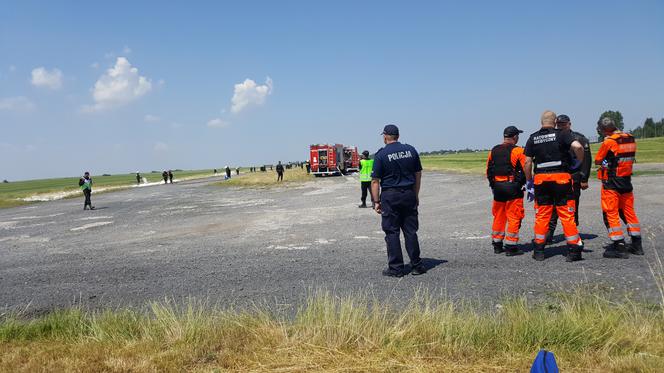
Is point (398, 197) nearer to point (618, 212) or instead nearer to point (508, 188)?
point (508, 188)

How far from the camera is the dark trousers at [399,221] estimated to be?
5.07 metres

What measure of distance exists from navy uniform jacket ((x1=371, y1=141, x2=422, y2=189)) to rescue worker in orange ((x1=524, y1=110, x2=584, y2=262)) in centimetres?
173

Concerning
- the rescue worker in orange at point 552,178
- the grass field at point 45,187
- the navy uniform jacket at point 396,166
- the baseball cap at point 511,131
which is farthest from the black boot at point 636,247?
the grass field at point 45,187

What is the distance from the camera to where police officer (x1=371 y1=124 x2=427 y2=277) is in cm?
510

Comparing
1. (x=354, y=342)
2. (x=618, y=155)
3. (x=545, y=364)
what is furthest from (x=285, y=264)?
(x=618, y=155)

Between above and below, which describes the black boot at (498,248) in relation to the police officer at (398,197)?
below

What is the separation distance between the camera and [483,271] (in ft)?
16.6

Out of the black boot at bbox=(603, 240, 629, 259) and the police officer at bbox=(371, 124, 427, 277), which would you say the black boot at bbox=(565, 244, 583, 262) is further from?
the police officer at bbox=(371, 124, 427, 277)

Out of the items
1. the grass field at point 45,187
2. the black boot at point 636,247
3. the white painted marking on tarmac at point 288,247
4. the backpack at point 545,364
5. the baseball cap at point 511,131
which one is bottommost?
the white painted marking on tarmac at point 288,247

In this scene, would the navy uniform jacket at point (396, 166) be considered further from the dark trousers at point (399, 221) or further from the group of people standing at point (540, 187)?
the dark trousers at point (399, 221)

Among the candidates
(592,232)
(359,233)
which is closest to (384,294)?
(359,233)

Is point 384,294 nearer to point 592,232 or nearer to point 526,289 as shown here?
point 526,289

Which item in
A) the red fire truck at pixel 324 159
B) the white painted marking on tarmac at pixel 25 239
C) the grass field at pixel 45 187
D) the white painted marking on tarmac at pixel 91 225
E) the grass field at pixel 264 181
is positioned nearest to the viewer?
the white painted marking on tarmac at pixel 25 239

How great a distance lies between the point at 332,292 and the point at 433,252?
2.46m
